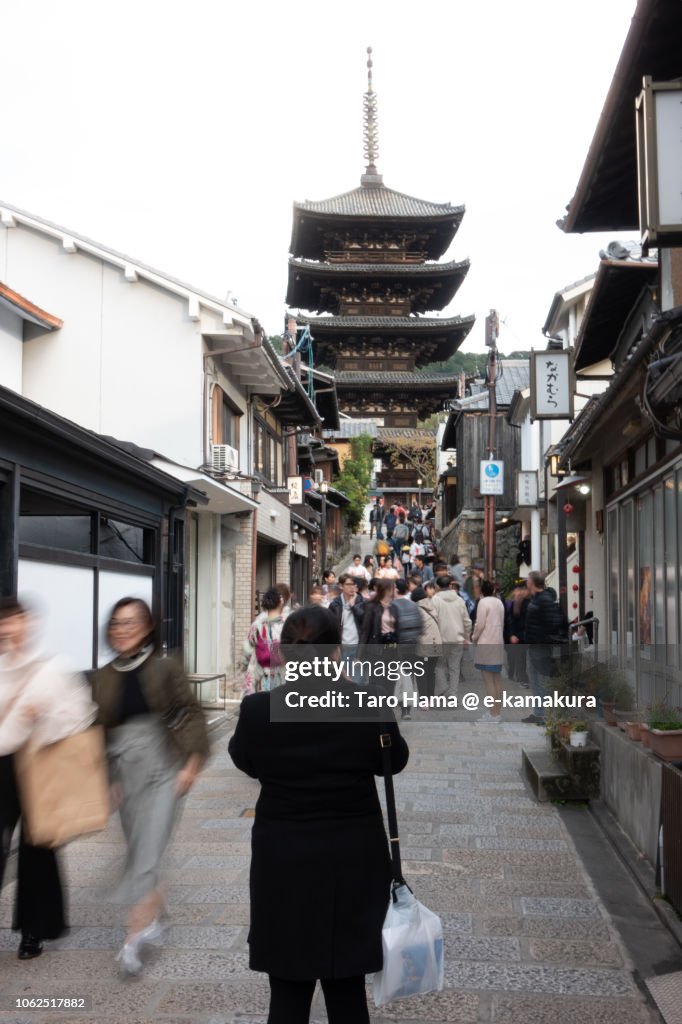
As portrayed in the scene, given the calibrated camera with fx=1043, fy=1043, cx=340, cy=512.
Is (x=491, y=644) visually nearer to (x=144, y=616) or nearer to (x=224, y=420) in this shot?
(x=224, y=420)

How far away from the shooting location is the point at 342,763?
140 inches

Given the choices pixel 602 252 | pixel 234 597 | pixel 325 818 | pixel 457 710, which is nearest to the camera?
pixel 325 818

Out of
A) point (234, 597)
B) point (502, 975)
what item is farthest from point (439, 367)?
point (502, 975)

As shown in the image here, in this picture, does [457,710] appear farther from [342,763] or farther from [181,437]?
[342,763]

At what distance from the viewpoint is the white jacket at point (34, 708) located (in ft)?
15.7

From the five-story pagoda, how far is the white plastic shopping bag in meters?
48.3

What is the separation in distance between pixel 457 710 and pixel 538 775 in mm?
6028

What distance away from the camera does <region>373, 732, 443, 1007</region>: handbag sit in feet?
11.4

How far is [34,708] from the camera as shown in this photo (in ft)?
15.8

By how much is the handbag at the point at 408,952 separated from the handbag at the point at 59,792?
1834mm

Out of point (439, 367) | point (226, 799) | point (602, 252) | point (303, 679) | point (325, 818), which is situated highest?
point (439, 367)

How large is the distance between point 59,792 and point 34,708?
0.40 metres

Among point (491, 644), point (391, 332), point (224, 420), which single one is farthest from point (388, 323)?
point (491, 644)

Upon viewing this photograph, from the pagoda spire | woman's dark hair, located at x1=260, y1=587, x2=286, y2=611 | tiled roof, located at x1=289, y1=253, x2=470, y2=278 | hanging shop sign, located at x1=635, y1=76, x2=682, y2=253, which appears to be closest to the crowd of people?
hanging shop sign, located at x1=635, y1=76, x2=682, y2=253
